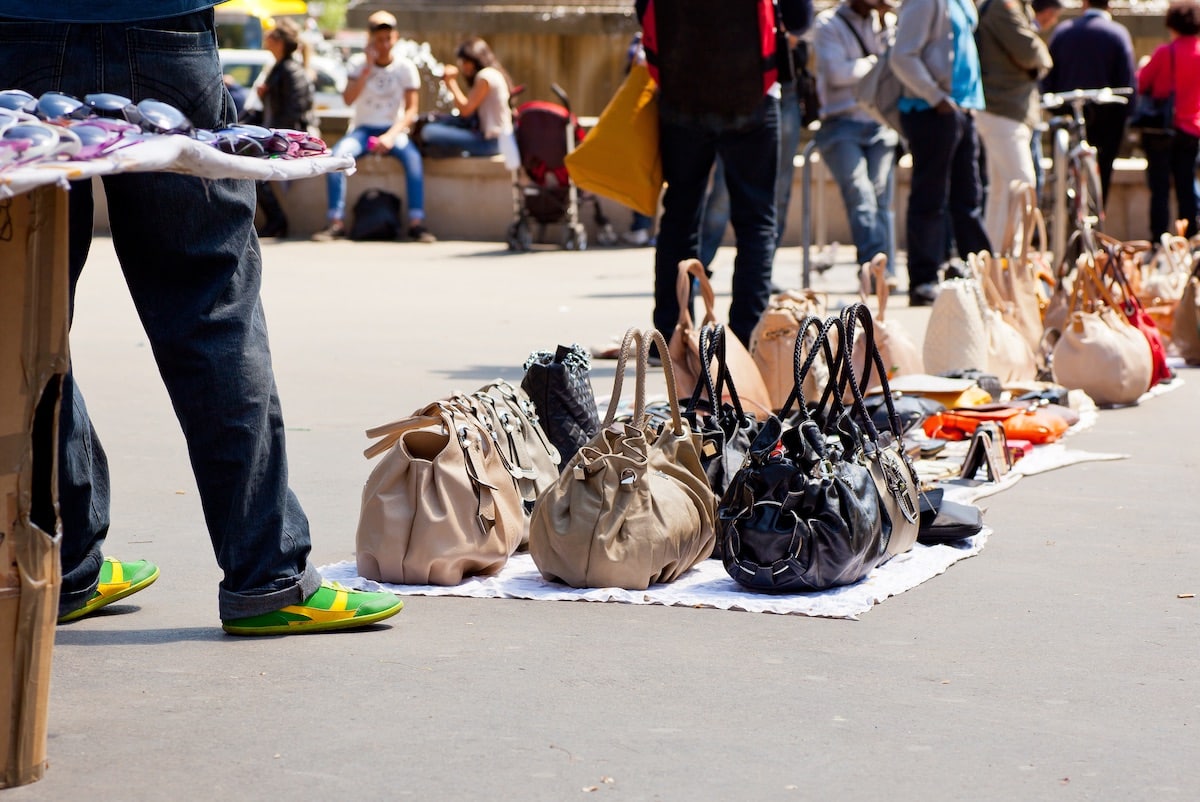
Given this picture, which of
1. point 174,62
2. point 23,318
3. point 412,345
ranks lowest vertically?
point 412,345

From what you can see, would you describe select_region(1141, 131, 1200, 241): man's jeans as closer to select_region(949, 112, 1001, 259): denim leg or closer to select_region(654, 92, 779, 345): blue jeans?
select_region(949, 112, 1001, 259): denim leg

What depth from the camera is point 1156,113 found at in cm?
1294

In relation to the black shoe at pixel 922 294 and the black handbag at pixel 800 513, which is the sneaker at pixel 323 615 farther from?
the black shoe at pixel 922 294

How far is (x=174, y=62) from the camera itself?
3.54 m

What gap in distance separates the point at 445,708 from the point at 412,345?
5964 millimetres

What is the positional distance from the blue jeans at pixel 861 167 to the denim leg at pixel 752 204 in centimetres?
338

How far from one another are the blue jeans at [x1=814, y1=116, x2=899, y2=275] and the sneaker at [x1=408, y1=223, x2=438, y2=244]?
516 centimetres

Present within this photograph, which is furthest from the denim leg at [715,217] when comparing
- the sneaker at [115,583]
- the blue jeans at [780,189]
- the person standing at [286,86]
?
the person standing at [286,86]

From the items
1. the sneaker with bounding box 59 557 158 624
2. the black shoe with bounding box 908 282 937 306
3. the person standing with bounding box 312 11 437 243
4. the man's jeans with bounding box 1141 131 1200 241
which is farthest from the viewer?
the person standing with bounding box 312 11 437 243

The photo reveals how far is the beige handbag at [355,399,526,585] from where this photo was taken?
4.35 meters

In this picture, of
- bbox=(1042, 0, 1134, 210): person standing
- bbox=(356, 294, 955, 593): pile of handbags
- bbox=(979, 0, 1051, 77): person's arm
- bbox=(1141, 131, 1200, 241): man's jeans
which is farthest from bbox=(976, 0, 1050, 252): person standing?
bbox=(356, 294, 955, 593): pile of handbags

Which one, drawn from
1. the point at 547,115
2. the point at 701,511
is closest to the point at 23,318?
the point at 701,511

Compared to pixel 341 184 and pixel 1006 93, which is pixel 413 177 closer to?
pixel 341 184

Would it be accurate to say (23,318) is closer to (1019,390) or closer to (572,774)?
(572,774)
